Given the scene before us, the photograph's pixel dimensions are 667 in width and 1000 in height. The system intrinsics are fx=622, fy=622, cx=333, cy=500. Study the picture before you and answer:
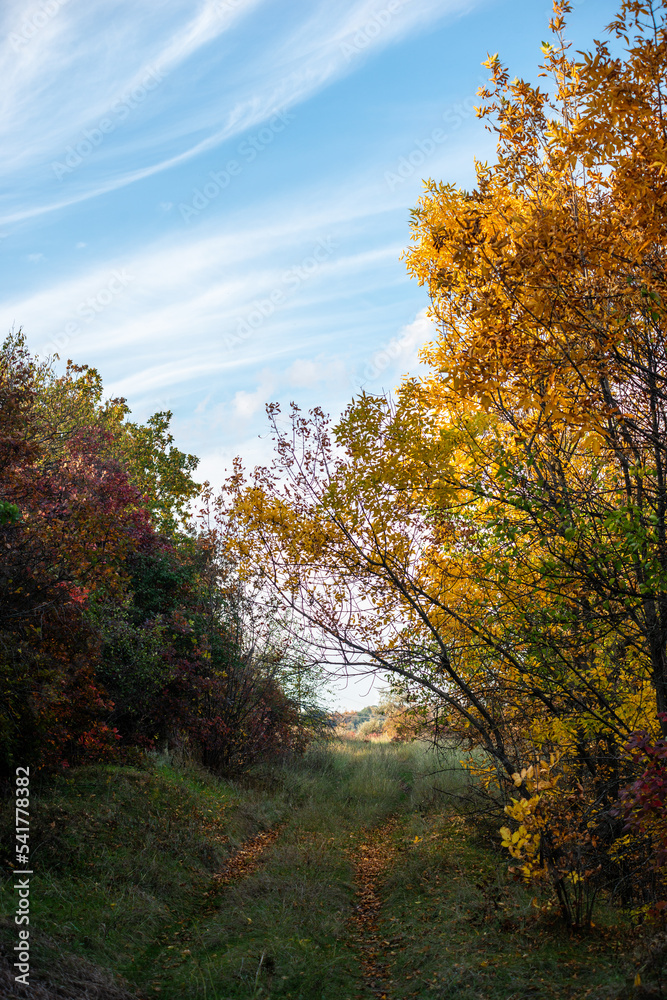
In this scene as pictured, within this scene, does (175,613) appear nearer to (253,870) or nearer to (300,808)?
(300,808)

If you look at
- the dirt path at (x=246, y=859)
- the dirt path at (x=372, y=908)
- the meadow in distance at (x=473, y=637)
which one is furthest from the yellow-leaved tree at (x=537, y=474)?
the dirt path at (x=246, y=859)

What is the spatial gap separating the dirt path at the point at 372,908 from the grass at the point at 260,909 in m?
0.09

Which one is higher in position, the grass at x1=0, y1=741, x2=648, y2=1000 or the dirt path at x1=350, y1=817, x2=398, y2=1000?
the grass at x1=0, y1=741, x2=648, y2=1000

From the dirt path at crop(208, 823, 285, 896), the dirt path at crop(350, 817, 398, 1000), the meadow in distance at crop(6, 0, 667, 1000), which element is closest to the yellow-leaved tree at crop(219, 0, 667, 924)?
the meadow in distance at crop(6, 0, 667, 1000)

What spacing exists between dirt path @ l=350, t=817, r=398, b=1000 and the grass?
3.5 inches

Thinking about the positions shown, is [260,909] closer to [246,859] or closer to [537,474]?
[246,859]

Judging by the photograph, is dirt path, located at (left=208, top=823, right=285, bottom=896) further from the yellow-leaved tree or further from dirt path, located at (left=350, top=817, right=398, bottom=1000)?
the yellow-leaved tree

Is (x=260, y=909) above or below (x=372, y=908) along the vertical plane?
above

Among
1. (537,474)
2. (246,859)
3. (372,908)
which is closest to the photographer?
(537,474)

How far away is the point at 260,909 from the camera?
23.4 feet

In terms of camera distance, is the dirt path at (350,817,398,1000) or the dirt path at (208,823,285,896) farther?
the dirt path at (208,823,285,896)

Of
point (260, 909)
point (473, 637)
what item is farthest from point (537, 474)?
point (260, 909)

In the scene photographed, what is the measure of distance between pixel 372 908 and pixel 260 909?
1575 mm

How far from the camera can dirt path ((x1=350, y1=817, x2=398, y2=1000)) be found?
606 cm
